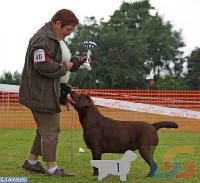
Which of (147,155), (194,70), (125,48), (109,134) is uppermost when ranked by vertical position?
(125,48)

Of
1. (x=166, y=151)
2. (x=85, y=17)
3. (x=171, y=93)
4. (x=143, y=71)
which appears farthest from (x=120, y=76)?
(x=166, y=151)

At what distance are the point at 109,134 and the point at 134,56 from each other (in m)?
39.4

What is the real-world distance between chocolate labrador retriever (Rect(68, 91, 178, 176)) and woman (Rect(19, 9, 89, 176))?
0.87 feet

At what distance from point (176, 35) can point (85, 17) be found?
10430mm

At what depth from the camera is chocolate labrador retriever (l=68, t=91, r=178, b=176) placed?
175 inches

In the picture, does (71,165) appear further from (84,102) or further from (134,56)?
(134,56)

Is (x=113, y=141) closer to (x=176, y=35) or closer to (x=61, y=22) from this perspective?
(x=61, y=22)

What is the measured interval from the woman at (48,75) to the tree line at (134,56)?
112ft

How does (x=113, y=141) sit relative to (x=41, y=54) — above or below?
below

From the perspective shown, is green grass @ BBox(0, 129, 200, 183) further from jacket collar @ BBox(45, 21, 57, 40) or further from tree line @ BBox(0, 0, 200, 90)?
tree line @ BBox(0, 0, 200, 90)

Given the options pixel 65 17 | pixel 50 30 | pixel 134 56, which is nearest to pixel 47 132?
pixel 50 30

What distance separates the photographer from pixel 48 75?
13.7 ft

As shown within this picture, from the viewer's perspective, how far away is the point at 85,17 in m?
45.8

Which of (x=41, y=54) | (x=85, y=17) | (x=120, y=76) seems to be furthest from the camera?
(x=85, y=17)
